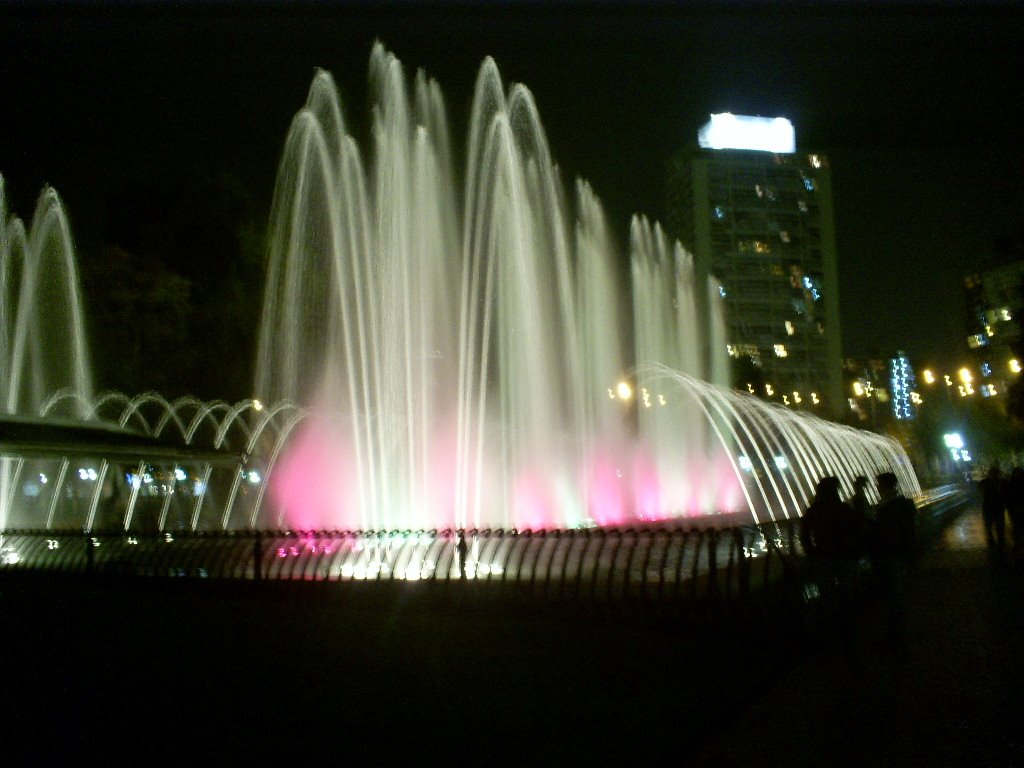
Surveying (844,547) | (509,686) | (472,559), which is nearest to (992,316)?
(472,559)

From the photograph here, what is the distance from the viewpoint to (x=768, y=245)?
118188 mm

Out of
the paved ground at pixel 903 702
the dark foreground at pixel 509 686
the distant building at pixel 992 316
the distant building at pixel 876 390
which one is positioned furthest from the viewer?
the distant building at pixel 876 390

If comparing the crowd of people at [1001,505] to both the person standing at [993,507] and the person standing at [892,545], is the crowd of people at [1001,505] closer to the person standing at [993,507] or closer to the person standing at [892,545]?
the person standing at [993,507]

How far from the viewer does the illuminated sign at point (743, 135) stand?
122 m

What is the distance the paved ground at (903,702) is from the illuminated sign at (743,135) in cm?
11755

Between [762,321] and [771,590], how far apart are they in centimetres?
10933

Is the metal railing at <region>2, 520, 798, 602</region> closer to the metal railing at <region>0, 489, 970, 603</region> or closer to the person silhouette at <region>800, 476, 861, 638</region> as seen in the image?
the metal railing at <region>0, 489, 970, 603</region>

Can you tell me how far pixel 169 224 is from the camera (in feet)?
113

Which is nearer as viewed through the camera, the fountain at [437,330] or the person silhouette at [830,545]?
the person silhouette at [830,545]

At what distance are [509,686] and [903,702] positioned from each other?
9.29ft

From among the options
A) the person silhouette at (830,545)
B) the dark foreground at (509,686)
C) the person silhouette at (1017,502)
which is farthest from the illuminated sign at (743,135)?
the person silhouette at (830,545)

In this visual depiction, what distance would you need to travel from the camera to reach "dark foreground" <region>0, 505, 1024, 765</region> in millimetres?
6062

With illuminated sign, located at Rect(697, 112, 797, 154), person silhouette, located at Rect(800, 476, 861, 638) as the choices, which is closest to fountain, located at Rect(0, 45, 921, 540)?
person silhouette, located at Rect(800, 476, 861, 638)

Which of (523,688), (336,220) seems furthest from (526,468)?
(523,688)
